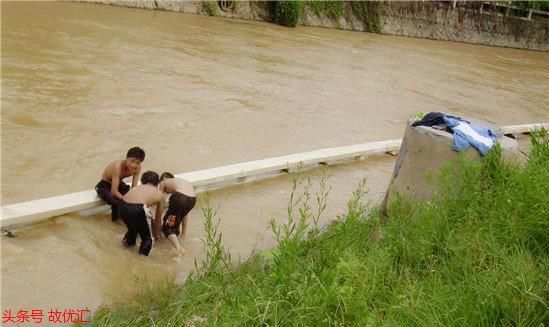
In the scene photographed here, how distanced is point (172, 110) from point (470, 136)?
512cm

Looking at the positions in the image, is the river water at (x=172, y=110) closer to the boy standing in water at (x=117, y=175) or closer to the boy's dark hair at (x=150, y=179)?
the boy standing in water at (x=117, y=175)

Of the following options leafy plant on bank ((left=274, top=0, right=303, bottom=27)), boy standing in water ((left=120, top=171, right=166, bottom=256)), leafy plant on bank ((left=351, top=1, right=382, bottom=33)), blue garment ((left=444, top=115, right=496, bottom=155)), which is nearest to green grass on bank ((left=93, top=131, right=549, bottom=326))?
blue garment ((left=444, top=115, right=496, bottom=155))

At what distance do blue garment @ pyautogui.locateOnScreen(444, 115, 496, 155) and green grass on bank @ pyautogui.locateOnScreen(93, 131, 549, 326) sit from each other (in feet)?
0.60

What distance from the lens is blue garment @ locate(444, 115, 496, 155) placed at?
4715 mm

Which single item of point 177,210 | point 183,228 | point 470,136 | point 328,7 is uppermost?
point 328,7

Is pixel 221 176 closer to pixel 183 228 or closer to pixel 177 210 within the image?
pixel 183 228

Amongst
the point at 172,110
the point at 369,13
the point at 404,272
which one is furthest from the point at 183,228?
the point at 369,13

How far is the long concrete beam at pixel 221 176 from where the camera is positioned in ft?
14.7

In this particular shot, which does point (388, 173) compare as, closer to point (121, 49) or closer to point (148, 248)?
point (148, 248)

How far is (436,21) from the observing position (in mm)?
28359

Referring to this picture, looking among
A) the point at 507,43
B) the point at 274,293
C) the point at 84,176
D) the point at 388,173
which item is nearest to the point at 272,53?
the point at 388,173

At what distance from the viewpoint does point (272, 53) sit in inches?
606

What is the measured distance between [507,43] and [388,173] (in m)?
26.7

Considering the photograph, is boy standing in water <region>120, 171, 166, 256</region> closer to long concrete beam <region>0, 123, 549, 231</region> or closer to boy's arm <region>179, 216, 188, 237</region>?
boy's arm <region>179, 216, 188, 237</region>
